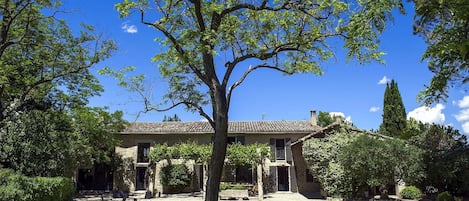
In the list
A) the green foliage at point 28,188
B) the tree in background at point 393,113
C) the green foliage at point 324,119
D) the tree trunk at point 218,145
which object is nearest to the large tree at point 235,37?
the tree trunk at point 218,145

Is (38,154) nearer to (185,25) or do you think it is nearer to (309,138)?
(185,25)

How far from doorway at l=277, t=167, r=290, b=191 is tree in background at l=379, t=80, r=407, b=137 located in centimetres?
1273

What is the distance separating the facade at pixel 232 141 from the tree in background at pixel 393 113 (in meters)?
9.88

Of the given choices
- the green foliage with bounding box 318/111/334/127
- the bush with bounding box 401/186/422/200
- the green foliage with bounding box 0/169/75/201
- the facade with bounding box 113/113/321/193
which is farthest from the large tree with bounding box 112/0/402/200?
the green foliage with bounding box 318/111/334/127

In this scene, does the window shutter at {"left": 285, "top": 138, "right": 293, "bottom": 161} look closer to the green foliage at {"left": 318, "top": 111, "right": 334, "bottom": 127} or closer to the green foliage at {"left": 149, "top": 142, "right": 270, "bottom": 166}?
the green foliage at {"left": 149, "top": 142, "right": 270, "bottom": 166}

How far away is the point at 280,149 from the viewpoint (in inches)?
1282

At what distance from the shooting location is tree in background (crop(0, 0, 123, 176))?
52.3 feet

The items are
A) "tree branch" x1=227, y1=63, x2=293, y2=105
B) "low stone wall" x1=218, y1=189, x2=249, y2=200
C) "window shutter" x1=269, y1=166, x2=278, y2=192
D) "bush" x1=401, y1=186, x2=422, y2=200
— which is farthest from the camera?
"window shutter" x1=269, y1=166, x2=278, y2=192

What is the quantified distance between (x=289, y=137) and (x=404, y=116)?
15162mm

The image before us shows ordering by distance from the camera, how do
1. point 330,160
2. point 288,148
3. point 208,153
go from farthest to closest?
point 288,148 → point 208,153 → point 330,160

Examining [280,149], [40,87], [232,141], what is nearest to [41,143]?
[40,87]

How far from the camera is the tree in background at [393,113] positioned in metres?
38.7

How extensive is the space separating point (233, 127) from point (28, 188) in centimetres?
2177

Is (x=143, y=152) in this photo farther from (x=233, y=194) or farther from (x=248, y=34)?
(x=248, y=34)
